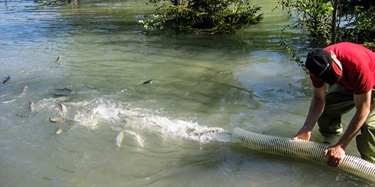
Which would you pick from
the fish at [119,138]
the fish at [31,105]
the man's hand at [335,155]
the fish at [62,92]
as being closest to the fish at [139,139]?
the fish at [119,138]

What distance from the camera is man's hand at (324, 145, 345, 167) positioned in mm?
3568

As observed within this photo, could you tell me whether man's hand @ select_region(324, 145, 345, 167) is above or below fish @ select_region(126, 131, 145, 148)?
above

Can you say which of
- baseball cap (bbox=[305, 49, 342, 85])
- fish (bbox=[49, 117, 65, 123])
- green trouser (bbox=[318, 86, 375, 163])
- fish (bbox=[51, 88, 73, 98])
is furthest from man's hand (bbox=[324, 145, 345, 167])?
fish (bbox=[51, 88, 73, 98])

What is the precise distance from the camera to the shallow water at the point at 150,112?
4.29 metres

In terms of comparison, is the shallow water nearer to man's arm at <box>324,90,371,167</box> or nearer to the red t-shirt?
man's arm at <box>324,90,371,167</box>

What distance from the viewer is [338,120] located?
4852 mm

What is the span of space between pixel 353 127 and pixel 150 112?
3.68 metres

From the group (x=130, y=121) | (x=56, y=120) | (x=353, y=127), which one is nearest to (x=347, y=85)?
(x=353, y=127)

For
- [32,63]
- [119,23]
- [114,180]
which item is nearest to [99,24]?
[119,23]

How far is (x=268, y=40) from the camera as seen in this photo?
1185cm

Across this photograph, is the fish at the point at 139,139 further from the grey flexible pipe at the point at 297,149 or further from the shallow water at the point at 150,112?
the grey flexible pipe at the point at 297,149

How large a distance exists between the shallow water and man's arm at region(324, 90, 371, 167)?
555 mm

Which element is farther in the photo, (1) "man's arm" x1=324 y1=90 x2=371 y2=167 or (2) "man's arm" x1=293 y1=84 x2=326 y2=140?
(2) "man's arm" x1=293 y1=84 x2=326 y2=140

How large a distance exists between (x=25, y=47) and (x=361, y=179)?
449 inches
